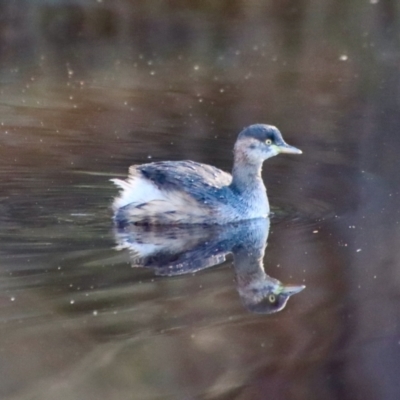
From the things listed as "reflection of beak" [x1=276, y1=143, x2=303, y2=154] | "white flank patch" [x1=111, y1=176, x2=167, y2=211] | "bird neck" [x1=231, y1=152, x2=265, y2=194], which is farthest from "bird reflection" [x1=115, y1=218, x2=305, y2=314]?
"reflection of beak" [x1=276, y1=143, x2=303, y2=154]

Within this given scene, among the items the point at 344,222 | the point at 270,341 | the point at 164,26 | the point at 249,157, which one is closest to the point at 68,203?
the point at 249,157

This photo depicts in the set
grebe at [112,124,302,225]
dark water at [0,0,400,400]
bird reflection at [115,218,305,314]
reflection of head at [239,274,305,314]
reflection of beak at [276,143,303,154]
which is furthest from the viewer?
reflection of beak at [276,143,303,154]

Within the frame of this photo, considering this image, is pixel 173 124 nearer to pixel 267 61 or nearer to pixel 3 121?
pixel 3 121

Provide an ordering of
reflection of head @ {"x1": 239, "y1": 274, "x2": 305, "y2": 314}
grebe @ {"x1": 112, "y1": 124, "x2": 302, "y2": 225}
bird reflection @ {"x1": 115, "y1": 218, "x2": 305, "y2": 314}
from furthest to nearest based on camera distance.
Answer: grebe @ {"x1": 112, "y1": 124, "x2": 302, "y2": 225}
bird reflection @ {"x1": 115, "y1": 218, "x2": 305, "y2": 314}
reflection of head @ {"x1": 239, "y1": 274, "x2": 305, "y2": 314}

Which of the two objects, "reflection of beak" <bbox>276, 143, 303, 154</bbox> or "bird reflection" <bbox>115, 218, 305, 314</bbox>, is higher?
"reflection of beak" <bbox>276, 143, 303, 154</bbox>

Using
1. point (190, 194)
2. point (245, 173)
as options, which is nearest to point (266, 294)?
point (190, 194)

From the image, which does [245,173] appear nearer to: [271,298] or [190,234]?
[190,234]

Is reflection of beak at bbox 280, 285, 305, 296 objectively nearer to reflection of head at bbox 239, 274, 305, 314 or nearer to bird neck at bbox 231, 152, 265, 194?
reflection of head at bbox 239, 274, 305, 314

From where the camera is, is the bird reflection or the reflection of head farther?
the bird reflection
